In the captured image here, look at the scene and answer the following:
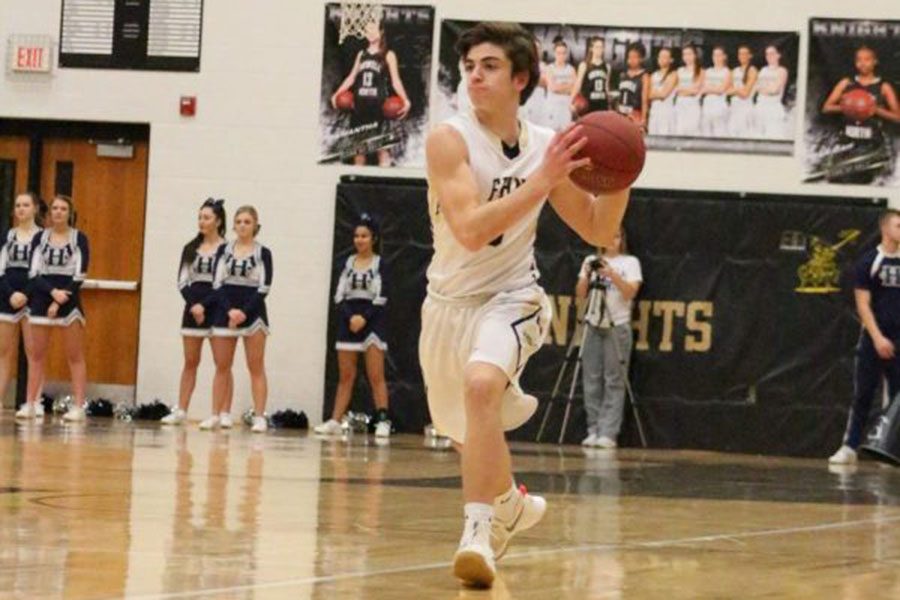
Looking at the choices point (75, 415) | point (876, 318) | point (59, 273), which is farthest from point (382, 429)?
point (876, 318)

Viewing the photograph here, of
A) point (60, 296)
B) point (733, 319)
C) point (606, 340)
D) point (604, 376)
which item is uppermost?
point (733, 319)

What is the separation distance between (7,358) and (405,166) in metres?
3.97

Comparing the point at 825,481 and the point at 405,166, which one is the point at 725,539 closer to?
the point at 825,481

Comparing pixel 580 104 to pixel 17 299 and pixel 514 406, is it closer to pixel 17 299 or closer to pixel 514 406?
pixel 17 299

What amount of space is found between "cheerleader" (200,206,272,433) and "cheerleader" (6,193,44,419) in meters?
1.60

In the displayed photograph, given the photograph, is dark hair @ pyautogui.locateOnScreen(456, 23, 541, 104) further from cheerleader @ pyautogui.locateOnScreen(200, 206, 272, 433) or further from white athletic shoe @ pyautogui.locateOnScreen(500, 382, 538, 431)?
cheerleader @ pyautogui.locateOnScreen(200, 206, 272, 433)

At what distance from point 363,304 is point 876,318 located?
4.39 meters

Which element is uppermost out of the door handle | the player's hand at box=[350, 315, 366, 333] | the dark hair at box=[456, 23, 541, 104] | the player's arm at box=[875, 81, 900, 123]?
the player's arm at box=[875, 81, 900, 123]

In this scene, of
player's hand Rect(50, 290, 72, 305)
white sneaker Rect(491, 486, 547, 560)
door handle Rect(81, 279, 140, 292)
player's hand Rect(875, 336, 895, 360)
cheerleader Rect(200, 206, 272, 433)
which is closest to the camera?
white sneaker Rect(491, 486, 547, 560)

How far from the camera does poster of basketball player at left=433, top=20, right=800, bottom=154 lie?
1656 centimetres

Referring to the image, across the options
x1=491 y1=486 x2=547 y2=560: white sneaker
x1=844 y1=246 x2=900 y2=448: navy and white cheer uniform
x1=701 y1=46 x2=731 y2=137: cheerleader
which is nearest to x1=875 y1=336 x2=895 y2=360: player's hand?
x1=844 y1=246 x2=900 y2=448: navy and white cheer uniform

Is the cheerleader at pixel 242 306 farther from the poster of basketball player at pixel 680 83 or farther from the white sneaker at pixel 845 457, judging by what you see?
the white sneaker at pixel 845 457

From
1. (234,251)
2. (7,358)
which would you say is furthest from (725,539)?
(7,358)

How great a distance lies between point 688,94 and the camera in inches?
655
